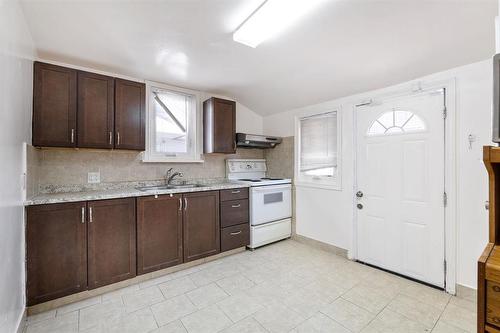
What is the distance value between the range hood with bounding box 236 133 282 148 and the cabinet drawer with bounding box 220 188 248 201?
78cm

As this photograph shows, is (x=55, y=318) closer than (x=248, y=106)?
Yes

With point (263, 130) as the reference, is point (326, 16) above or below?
above

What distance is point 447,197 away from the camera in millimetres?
2184

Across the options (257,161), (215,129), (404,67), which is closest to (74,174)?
(215,129)

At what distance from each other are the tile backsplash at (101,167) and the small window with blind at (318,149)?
0.70ft

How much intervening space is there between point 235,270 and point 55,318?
5.39 ft

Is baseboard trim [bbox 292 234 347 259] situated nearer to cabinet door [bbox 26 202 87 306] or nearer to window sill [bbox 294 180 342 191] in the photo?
window sill [bbox 294 180 342 191]

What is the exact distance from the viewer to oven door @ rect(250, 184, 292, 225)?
3.28m

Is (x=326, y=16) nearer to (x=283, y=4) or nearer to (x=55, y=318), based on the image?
(x=283, y=4)

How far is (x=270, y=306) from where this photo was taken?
1990mm

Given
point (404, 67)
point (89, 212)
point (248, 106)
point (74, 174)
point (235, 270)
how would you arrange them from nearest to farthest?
1. point (89, 212)
2. point (404, 67)
3. point (74, 174)
4. point (235, 270)
5. point (248, 106)

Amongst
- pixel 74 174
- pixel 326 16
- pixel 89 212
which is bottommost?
pixel 89 212

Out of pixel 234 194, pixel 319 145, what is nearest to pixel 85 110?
pixel 234 194

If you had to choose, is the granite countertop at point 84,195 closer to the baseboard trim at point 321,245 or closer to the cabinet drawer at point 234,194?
the cabinet drawer at point 234,194
